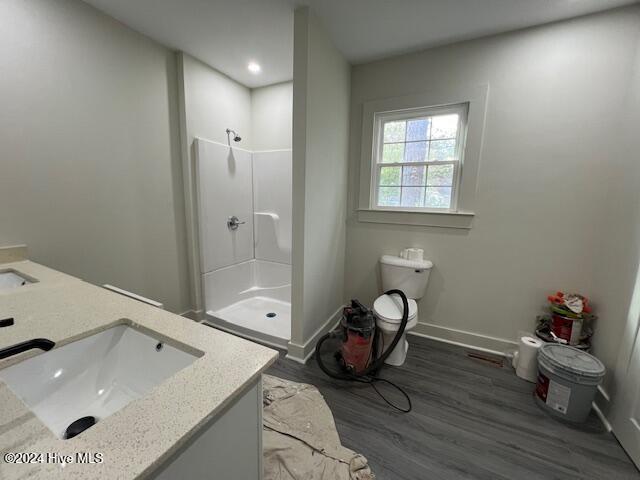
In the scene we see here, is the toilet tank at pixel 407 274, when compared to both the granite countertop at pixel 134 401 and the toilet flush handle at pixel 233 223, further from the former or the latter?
the granite countertop at pixel 134 401

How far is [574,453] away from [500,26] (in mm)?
2615

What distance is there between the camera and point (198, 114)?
7.85 ft

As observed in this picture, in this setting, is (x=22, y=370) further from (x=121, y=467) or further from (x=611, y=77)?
(x=611, y=77)

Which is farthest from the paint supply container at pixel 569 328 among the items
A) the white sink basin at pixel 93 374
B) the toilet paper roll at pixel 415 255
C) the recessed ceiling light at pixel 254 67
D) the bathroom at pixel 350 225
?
the recessed ceiling light at pixel 254 67

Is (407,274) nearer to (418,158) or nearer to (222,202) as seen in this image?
(418,158)

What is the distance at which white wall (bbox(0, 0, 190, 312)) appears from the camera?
4.90 ft

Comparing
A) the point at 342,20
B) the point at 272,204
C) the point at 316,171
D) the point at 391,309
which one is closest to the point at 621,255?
the point at 391,309

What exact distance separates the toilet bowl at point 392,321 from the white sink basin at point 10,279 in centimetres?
206

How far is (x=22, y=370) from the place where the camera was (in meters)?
0.71

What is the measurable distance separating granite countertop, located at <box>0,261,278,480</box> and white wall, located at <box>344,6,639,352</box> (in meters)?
1.99

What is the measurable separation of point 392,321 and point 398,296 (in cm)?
36

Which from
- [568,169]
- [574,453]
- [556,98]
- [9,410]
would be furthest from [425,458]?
[556,98]

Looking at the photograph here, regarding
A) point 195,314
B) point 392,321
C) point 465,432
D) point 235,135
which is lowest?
point 465,432

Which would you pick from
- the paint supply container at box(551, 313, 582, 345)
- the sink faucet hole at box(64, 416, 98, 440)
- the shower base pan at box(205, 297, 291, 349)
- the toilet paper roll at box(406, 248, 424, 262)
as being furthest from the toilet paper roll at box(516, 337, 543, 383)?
the sink faucet hole at box(64, 416, 98, 440)
